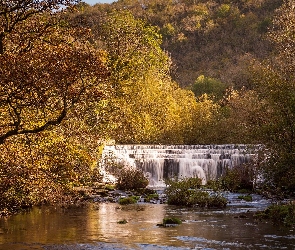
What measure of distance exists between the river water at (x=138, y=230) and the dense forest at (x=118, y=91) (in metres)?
1.29

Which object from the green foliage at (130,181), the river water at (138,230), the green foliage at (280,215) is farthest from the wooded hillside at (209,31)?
the green foliage at (280,215)

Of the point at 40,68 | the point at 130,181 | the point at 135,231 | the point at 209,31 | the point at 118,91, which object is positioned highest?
the point at 209,31

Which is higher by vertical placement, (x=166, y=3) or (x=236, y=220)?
(x=166, y=3)

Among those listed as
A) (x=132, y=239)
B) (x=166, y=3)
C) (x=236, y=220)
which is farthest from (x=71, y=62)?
(x=166, y=3)

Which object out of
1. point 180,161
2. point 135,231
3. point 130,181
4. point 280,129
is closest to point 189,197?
point 280,129

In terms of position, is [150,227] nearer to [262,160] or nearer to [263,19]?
[262,160]

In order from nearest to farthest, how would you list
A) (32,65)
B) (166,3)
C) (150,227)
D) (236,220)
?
(32,65) → (150,227) → (236,220) → (166,3)

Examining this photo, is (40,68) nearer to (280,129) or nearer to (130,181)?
(280,129)

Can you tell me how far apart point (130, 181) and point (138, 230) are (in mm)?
16415

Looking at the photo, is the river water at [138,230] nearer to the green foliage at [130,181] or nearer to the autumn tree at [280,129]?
the autumn tree at [280,129]

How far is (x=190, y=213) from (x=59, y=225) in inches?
275

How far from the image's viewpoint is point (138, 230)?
23.6 m

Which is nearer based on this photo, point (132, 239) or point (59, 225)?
point (132, 239)

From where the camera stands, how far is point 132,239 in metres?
21.5
